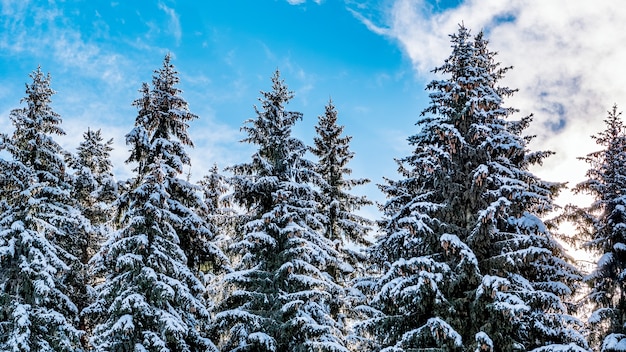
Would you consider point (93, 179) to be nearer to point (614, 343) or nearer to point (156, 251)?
point (156, 251)

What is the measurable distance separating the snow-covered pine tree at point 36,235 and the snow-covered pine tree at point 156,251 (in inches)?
81.4

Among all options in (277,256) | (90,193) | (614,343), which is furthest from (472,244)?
(90,193)

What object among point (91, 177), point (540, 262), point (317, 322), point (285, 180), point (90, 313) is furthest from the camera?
point (91, 177)

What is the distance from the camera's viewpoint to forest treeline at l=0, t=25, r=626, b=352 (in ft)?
44.8

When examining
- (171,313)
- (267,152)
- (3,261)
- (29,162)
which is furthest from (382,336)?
(29,162)

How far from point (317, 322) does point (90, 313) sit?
742cm

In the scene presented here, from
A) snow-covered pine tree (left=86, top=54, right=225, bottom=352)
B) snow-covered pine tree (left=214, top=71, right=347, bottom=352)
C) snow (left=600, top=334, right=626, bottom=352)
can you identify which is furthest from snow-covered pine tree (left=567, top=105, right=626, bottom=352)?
snow-covered pine tree (left=86, top=54, right=225, bottom=352)

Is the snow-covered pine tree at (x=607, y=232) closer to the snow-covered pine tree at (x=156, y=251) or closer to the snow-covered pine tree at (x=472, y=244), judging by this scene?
the snow-covered pine tree at (x=472, y=244)

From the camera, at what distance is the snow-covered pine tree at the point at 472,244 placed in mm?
12984

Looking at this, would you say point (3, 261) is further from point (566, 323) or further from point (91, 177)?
point (566, 323)

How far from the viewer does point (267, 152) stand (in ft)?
63.2

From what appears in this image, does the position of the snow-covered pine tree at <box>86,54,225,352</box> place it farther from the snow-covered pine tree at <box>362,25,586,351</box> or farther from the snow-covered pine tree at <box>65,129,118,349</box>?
the snow-covered pine tree at <box>362,25,586,351</box>

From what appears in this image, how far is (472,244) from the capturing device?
14.5 meters

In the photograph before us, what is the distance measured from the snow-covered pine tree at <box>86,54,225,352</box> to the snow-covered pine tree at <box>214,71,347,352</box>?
133 cm
